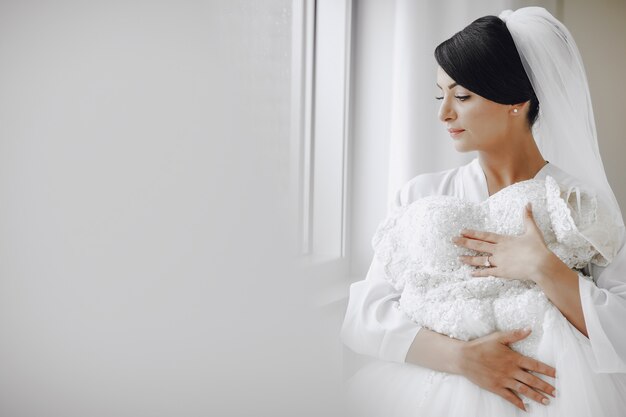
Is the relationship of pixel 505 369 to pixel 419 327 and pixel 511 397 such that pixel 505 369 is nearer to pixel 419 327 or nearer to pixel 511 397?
pixel 511 397

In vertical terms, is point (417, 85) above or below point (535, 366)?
above

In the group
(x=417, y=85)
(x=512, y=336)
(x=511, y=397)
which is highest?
(x=417, y=85)

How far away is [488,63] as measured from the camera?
117 cm

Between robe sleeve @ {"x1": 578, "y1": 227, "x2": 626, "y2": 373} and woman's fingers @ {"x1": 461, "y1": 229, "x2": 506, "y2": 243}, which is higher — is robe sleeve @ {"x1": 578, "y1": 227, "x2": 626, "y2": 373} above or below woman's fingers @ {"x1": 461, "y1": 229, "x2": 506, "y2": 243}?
below

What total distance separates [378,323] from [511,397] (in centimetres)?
29

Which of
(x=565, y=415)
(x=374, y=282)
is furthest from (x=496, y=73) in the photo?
(x=565, y=415)

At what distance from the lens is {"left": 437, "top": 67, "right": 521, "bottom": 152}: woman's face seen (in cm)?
120

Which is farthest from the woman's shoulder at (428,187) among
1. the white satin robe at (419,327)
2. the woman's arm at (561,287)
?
the woman's arm at (561,287)

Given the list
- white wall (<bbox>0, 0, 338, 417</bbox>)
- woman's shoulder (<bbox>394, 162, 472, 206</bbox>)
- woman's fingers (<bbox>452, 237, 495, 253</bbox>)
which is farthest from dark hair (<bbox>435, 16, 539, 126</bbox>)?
white wall (<bbox>0, 0, 338, 417</bbox>)

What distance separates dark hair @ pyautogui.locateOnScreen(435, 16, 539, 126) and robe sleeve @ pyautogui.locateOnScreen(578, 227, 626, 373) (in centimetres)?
43

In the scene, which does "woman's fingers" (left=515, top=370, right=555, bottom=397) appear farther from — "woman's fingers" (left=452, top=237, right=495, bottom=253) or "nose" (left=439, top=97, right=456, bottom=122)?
"nose" (left=439, top=97, right=456, bottom=122)

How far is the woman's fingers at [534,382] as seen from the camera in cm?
96

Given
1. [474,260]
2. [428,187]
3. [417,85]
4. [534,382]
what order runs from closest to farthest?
1. [534,382]
2. [474,260]
3. [428,187]
4. [417,85]

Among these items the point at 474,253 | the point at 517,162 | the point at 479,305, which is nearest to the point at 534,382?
the point at 479,305
